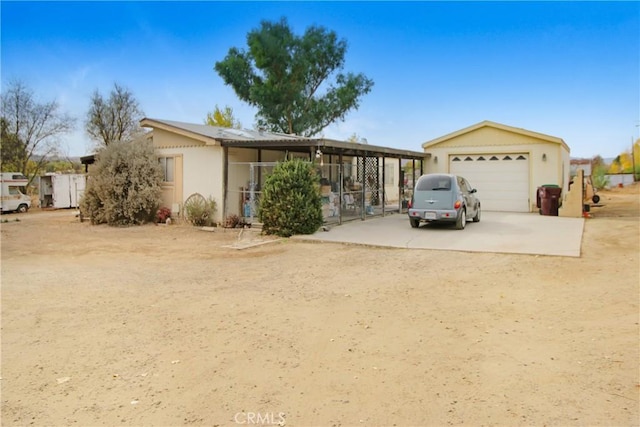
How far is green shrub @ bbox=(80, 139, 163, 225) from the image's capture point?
1659 centimetres

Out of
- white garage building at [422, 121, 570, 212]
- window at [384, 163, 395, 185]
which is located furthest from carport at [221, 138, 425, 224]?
window at [384, 163, 395, 185]

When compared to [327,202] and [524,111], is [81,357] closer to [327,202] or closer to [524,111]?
[327,202]

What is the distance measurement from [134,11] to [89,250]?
9204mm

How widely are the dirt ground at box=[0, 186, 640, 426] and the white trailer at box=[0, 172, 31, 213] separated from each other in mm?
19150

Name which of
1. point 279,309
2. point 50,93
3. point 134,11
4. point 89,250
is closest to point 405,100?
point 134,11

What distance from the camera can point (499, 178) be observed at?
68.8 ft

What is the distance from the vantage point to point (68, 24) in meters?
16.2

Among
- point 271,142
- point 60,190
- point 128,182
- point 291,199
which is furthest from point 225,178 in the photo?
point 60,190

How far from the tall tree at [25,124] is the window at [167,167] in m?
22.2

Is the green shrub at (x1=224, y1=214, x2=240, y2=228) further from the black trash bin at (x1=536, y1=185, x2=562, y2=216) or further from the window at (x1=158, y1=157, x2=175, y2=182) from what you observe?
the black trash bin at (x1=536, y1=185, x2=562, y2=216)

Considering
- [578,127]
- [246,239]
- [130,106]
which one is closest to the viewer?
[246,239]

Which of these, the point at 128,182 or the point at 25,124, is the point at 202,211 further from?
the point at 25,124

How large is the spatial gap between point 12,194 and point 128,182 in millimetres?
13302

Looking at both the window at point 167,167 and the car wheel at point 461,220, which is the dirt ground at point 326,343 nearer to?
the car wheel at point 461,220
